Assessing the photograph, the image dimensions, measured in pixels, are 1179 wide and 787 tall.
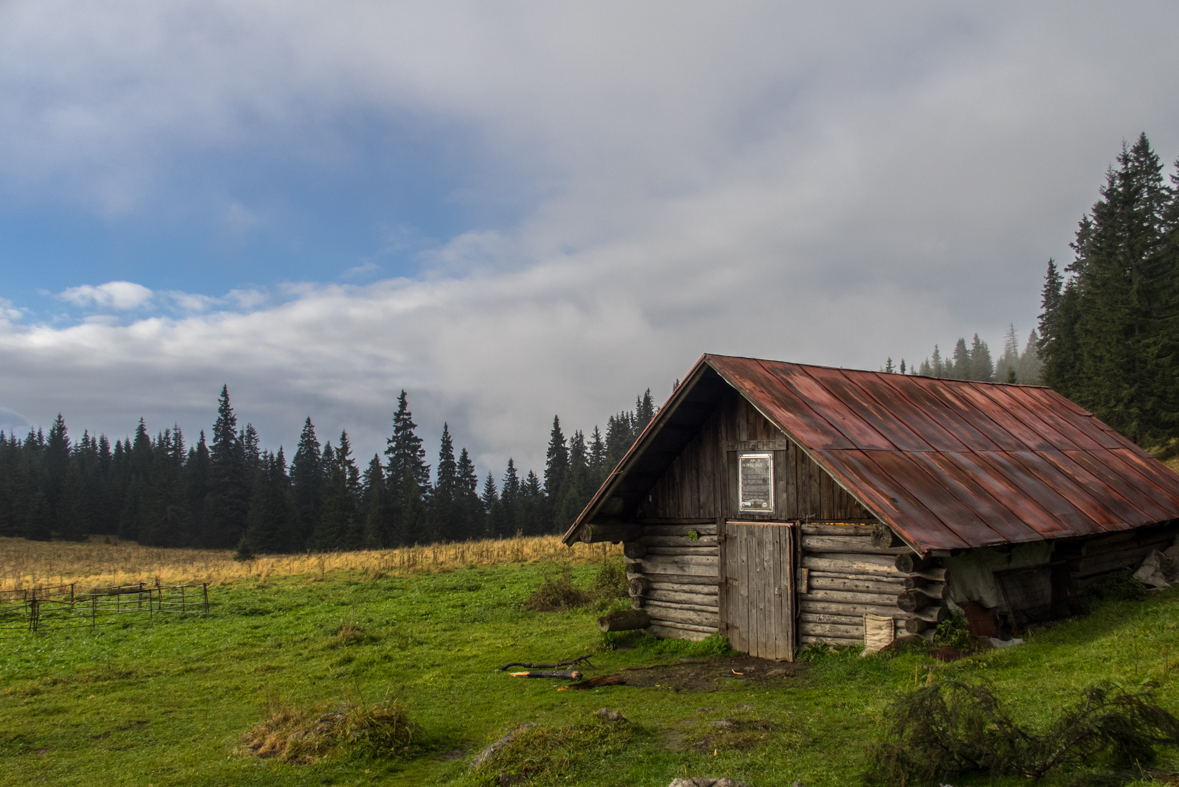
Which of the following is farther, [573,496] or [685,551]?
[573,496]

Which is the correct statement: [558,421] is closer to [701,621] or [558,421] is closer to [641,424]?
[641,424]

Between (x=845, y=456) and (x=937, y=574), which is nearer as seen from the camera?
(x=937, y=574)

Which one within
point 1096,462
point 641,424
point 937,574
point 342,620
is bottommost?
point 342,620

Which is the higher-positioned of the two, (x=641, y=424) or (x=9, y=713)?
(x=641, y=424)

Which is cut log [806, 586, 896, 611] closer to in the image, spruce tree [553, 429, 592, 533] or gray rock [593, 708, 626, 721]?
gray rock [593, 708, 626, 721]

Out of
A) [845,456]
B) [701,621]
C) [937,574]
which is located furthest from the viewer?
[701,621]

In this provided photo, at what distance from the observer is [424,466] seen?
8269 cm

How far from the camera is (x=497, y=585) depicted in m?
26.8

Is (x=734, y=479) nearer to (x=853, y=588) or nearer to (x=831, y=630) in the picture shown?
(x=853, y=588)

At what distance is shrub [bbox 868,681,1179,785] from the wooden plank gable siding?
5908 millimetres

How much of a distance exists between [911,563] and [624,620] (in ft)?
21.0

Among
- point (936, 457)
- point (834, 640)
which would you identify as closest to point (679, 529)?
point (834, 640)

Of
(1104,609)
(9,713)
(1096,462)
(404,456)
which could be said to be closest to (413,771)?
(9,713)

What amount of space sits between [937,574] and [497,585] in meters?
18.3
